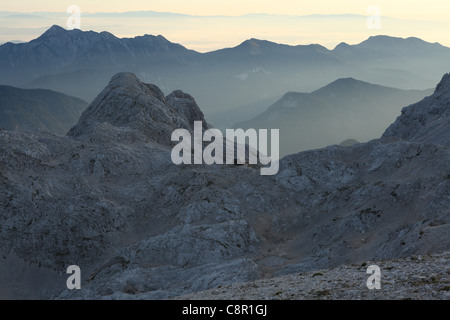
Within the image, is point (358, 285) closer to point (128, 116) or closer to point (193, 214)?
point (193, 214)

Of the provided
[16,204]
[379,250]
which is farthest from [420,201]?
[16,204]

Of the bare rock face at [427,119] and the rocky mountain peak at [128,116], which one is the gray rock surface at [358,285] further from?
the rocky mountain peak at [128,116]

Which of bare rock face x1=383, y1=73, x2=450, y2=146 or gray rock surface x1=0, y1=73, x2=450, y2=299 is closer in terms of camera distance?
gray rock surface x1=0, y1=73, x2=450, y2=299

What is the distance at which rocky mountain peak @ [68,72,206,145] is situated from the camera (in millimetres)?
103500

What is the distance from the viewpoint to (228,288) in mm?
36812

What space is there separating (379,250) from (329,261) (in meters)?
6.41

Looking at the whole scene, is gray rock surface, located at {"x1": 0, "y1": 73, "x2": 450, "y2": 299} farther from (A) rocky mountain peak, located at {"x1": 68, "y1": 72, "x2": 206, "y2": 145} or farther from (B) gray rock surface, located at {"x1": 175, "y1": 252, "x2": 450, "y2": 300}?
(B) gray rock surface, located at {"x1": 175, "y1": 252, "x2": 450, "y2": 300}

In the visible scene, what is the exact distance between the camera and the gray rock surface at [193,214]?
55.2 meters

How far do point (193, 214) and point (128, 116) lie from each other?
5152 cm

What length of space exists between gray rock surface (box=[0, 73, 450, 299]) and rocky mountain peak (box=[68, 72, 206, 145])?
22.7ft

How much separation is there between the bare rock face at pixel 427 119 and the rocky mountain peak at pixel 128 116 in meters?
62.0

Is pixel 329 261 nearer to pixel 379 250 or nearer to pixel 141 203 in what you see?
pixel 379 250

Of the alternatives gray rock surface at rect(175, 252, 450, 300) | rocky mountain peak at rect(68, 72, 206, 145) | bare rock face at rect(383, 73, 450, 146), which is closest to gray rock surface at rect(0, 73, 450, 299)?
rocky mountain peak at rect(68, 72, 206, 145)

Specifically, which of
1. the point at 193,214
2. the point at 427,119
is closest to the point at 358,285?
the point at 193,214
